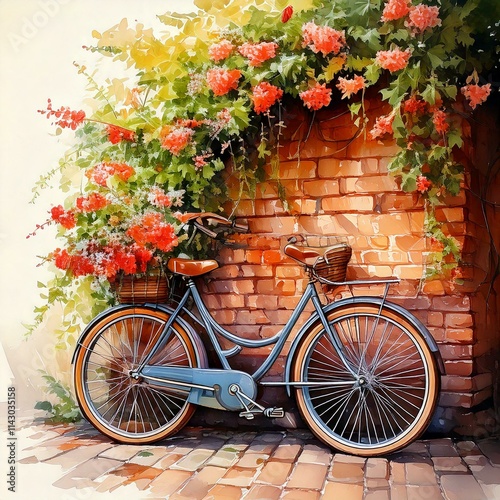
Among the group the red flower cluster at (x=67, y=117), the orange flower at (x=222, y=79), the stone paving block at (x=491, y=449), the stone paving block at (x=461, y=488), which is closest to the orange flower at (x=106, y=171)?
the red flower cluster at (x=67, y=117)

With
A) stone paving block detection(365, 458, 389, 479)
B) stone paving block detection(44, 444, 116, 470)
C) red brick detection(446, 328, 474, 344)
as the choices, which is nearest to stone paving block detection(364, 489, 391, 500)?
stone paving block detection(365, 458, 389, 479)

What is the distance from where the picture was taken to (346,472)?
255 cm

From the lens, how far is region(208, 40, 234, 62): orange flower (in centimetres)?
290

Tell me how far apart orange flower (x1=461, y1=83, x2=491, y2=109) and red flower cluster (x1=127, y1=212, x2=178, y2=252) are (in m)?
1.74

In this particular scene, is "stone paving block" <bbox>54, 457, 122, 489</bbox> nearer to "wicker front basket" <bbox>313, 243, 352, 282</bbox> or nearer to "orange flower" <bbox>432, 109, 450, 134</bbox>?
"wicker front basket" <bbox>313, 243, 352, 282</bbox>

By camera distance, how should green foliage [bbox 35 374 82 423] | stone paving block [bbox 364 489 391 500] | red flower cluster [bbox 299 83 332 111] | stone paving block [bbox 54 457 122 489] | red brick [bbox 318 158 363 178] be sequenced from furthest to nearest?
green foliage [bbox 35 374 82 423], red brick [bbox 318 158 363 178], red flower cluster [bbox 299 83 332 111], stone paving block [bbox 54 457 122 489], stone paving block [bbox 364 489 391 500]

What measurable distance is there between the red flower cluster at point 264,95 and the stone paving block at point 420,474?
2.02 metres

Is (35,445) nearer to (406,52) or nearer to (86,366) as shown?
(86,366)

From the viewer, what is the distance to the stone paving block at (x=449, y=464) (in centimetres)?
255

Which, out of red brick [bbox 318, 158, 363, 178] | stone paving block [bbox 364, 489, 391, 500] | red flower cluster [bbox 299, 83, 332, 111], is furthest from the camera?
red brick [bbox 318, 158, 363, 178]

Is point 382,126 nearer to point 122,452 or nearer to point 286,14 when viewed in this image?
point 286,14

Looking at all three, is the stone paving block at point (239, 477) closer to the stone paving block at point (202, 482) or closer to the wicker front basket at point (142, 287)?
the stone paving block at point (202, 482)

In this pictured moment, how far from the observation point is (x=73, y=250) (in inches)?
117

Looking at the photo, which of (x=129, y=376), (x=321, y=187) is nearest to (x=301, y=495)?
(x=129, y=376)
